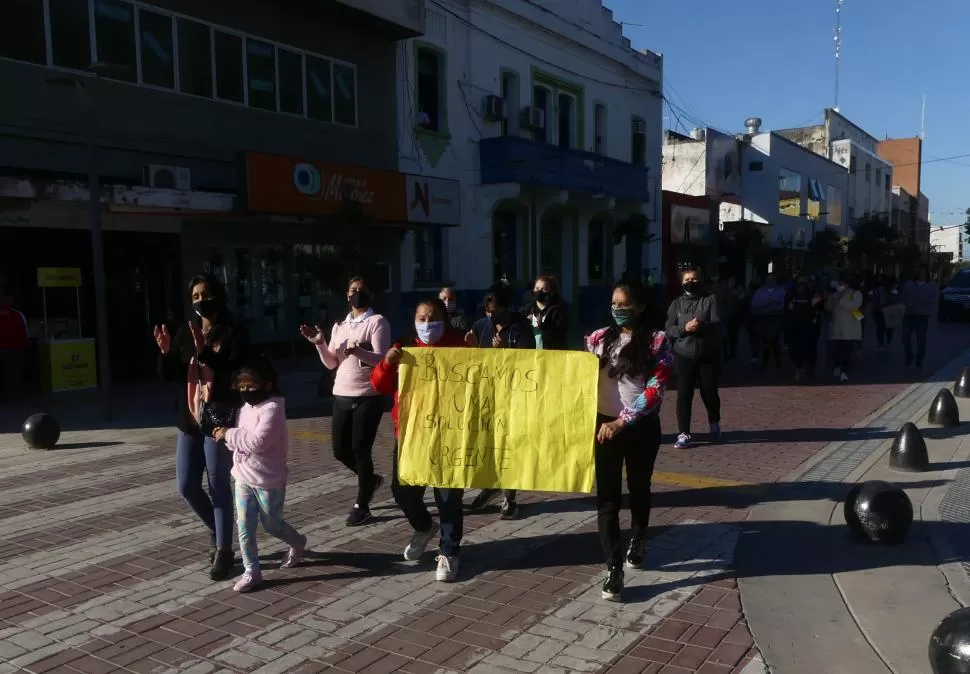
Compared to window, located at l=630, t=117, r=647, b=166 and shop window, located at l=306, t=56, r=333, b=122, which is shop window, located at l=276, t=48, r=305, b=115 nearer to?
shop window, located at l=306, t=56, r=333, b=122

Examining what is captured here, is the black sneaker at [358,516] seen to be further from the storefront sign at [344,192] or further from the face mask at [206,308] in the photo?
the storefront sign at [344,192]

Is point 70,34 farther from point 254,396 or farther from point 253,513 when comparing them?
point 253,513

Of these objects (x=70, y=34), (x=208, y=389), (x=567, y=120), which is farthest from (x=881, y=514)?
(x=567, y=120)

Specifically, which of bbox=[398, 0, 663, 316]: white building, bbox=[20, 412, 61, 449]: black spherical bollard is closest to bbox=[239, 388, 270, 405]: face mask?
bbox=[20, 412, 61, 449]: black spherical bollard

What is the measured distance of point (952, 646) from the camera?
3014 millimetres

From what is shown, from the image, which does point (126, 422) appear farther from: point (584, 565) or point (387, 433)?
point (584, 565)

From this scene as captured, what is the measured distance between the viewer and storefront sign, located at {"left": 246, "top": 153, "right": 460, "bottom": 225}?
569 inches

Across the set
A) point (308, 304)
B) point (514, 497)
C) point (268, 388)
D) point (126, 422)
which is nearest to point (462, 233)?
point (308, 304)

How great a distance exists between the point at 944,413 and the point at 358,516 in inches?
275

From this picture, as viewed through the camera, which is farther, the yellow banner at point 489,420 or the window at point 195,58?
the window at point 195,58

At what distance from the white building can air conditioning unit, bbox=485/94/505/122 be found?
25 millimetres

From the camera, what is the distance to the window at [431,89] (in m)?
19.2

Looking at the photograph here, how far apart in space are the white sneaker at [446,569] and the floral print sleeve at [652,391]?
1.31 meters

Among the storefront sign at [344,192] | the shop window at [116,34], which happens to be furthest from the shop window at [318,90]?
the shop window at [116,34]
